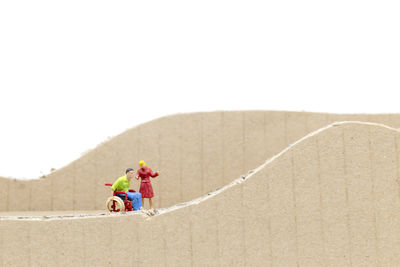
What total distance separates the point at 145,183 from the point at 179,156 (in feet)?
2.95

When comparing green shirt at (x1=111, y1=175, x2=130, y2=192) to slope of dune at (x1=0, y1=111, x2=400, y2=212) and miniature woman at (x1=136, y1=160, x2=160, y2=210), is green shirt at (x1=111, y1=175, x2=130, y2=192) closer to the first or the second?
miniature woman at (x1=136, y1=160, x2=160, y2=210)

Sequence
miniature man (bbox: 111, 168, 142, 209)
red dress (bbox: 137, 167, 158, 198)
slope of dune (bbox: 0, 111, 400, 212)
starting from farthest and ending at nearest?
slope of dune (bbox: 0, 111, 400, 212)
red dress (bbox: 137, 167, 158, 198)
miniature man (bbox: 111, 168, 142, 209)

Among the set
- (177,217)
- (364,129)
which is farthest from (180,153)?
(364,129)

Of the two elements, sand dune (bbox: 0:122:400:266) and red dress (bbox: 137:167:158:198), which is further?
red dress (bbox: 137:167:158:198)

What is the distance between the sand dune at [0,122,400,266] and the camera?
4.20m

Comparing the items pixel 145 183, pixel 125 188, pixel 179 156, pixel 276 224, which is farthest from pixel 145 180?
pixel 276 224

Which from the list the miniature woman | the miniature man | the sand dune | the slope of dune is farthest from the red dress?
the sand dune

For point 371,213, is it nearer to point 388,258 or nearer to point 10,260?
point 388,258

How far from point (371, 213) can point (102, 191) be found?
4316 millimetres

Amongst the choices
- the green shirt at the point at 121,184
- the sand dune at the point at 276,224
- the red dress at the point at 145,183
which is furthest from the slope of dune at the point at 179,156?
the sand dune at the point at 276,224

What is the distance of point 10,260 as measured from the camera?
4.20 metres

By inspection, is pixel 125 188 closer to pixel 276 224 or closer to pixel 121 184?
pixel 121 184

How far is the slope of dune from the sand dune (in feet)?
9.41

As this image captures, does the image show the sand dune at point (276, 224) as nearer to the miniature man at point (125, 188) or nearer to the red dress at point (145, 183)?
the miniature man at point (125, 188)
